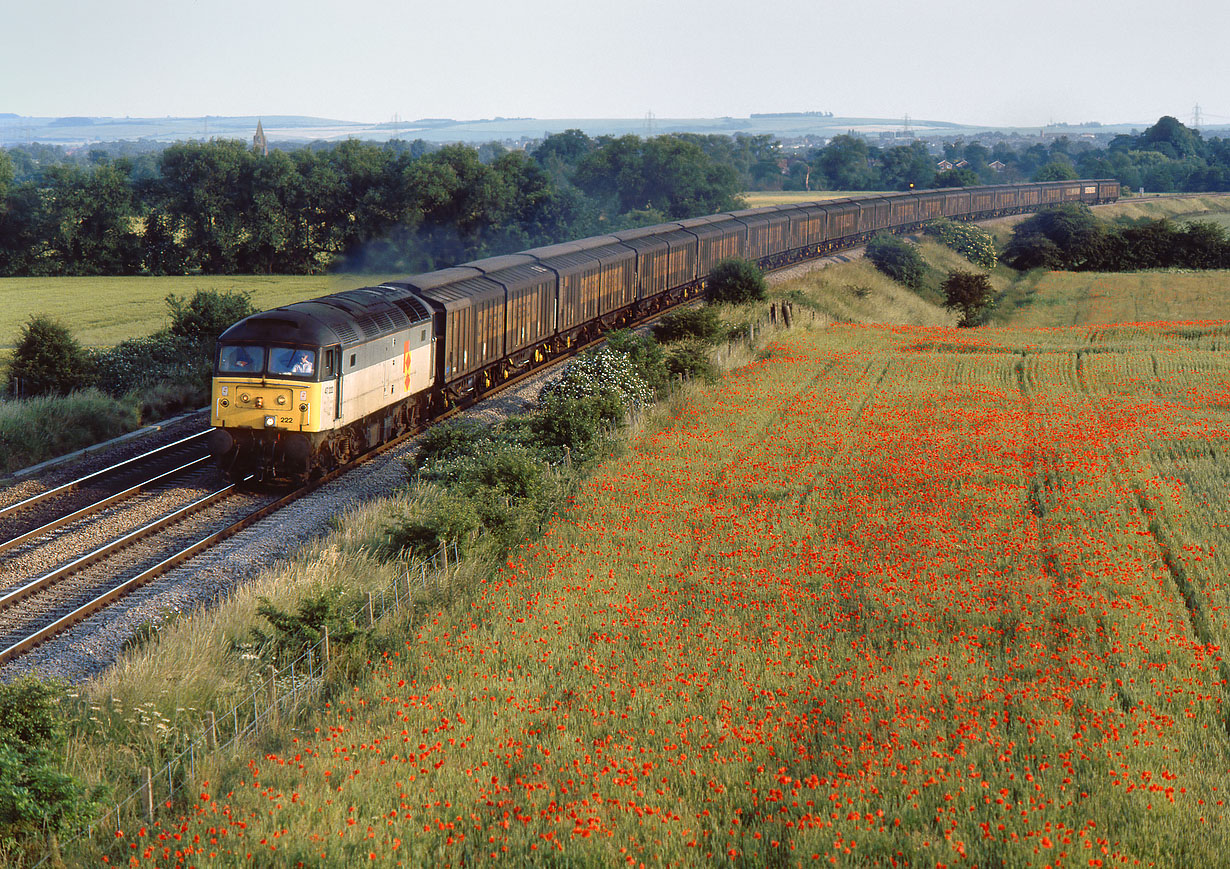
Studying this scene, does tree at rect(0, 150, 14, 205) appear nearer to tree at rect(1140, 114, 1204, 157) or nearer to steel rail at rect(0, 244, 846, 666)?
steel rail at rect(0, 244, 846, 666)

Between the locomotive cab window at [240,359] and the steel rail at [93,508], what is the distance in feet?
10.9

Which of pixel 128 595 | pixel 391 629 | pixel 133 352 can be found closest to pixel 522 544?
pixel 391 629

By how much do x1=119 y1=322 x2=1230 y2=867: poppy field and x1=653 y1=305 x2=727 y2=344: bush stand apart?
1383 cm

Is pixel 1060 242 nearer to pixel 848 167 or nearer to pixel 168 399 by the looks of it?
pixel 168 399

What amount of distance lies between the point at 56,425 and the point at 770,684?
847 inches

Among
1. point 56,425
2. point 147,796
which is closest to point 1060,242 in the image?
point 56,425

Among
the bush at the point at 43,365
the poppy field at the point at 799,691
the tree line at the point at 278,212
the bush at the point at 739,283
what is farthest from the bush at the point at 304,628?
the tree line at the point at 278,212

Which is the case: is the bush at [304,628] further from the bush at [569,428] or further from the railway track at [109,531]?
the bush at [569,428]

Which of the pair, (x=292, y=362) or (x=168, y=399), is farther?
(x=168, y=399)

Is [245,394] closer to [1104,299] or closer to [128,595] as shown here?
[128,595]

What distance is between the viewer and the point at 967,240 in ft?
275

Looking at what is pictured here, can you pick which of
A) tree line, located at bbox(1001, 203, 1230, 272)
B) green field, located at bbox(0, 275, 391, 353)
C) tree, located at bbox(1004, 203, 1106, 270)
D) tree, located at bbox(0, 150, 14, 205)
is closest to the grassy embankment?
green field, located at bbox(0, 275, 391, 353)

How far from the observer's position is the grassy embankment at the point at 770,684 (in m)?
8.91

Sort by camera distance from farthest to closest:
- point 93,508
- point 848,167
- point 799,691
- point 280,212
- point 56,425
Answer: point 848,167
point 280,212
point 56,425
point 93,508
point 799,691
